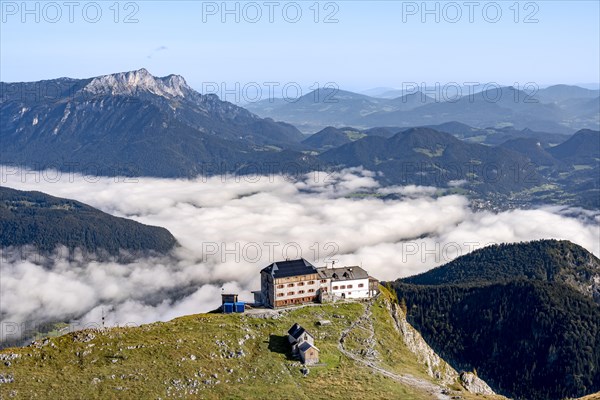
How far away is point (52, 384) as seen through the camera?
90.4 meters

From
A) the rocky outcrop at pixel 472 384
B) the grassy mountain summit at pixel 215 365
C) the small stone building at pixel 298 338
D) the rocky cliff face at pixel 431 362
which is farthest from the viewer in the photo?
the rocky cliff face at pixel 431 362

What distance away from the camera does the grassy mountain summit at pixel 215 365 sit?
93.0 metres

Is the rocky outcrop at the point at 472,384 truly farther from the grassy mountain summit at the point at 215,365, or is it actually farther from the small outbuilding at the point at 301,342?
the small outbuilding at the point at 301,342

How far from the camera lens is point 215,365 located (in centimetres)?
10362

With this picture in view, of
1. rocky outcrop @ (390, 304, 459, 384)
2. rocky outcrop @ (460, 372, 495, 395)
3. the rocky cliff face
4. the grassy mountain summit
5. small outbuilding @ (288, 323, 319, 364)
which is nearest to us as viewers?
the grassy mountain summit

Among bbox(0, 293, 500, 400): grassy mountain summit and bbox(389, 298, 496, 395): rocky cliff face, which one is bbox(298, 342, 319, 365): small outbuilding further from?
Result: bbox(389, 298, 496, 395): rocky cliff face

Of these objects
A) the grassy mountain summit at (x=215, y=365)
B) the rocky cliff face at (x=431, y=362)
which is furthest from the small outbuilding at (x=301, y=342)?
the rocky cliff face at (x=431, y=362)

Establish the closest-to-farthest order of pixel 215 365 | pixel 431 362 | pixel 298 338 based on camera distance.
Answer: pixel 215 365
pixel 298 338
pixel 431 362

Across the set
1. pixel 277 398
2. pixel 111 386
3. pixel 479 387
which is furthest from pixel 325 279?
pixel 111 386

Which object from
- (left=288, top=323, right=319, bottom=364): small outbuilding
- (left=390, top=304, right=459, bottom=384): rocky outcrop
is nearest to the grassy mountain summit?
(left=288, top=323, right=319, bottom=364): small outbuilding

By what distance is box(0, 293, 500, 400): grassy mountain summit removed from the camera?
93000mm

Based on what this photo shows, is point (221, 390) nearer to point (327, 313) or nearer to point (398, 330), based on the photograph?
point (327, 313)


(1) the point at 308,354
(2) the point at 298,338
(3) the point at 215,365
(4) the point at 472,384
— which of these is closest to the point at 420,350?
(4) the point at 472,384

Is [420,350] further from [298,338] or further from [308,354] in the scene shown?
[308,354]
